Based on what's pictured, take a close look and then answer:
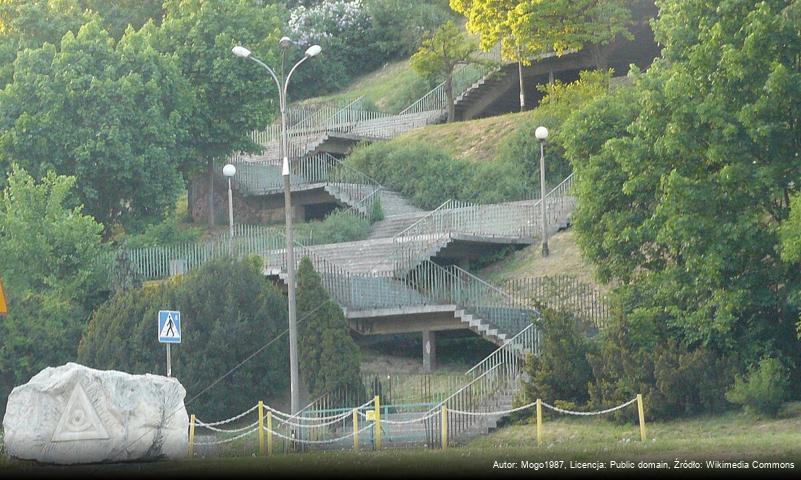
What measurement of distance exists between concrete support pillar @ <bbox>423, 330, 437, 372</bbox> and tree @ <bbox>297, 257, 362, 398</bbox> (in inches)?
122

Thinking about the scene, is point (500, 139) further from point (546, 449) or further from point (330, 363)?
point (546, 449)

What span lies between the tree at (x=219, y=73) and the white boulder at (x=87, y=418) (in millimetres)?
28839

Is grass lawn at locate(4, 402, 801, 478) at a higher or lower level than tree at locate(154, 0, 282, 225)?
lower

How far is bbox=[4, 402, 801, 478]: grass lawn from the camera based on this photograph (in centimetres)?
2677

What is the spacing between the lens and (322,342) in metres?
40.5

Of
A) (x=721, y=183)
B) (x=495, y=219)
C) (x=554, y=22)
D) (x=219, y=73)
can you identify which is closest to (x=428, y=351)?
(x=495, y=219)

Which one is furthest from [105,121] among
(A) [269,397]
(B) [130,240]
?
(A) [269,397]

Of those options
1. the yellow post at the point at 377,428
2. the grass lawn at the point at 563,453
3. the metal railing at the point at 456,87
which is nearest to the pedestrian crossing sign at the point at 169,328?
the grass lawn at the point at 563,453

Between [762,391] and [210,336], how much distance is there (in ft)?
47.8

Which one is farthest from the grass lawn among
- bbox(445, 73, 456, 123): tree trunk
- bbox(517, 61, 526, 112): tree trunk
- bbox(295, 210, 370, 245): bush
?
bbox(445, 73, 456, 123): tree trunk

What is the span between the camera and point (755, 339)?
3553 cm

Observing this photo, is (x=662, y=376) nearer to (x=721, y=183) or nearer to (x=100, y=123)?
(x=721, y=183)

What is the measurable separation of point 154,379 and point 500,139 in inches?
1238

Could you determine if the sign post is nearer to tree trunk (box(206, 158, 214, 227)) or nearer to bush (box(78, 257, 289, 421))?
bush (box(78, 257, 289, 421))
